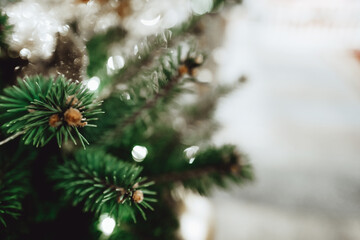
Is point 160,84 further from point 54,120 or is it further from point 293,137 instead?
point 293,137

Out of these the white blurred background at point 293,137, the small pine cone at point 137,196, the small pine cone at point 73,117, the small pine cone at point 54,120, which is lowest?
the small pine cone at point 137,196

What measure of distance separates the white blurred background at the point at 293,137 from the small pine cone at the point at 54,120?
0.29 meters

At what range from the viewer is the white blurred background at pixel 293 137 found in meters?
0.85

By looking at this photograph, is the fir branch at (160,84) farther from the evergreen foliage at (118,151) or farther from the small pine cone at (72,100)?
the small pine cone at (72,100)

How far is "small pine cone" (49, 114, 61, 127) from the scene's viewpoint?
0.54ft

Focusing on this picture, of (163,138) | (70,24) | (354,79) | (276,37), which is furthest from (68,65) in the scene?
(276,37)

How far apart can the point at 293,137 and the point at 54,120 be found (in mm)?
1461

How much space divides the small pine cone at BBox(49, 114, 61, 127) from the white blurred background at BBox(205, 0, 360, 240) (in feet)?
0.96

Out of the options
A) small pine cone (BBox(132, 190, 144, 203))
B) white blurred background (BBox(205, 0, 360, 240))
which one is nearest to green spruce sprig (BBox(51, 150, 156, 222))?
small pine cone (BBox(132, 190, 144, 203))

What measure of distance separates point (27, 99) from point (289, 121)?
1.65m

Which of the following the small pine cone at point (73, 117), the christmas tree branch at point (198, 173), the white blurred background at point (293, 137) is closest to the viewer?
the small pine cone at point (73, 117)

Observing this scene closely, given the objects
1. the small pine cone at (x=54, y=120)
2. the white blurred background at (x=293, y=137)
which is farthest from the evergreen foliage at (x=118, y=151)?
the white blurred background at (x=293, y=137)

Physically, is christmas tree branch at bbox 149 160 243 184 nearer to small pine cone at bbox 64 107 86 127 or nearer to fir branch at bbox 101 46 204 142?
fir branch at bbox 101 46 204 142

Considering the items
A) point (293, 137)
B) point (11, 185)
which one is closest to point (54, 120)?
point (11, 185)
